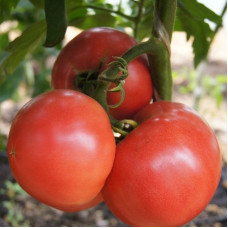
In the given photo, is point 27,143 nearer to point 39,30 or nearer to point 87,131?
point 87,131

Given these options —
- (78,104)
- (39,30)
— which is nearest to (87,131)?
(78,104)

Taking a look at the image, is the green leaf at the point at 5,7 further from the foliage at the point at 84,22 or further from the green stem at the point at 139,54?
the green stem at the point at 139,54

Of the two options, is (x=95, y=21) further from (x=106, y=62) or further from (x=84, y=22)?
(x=106, y=62)

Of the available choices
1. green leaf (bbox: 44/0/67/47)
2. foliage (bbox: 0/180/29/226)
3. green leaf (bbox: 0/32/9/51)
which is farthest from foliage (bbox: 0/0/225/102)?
foliage (bbox: 0/180/29/226)

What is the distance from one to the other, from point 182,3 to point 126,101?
0.67ft

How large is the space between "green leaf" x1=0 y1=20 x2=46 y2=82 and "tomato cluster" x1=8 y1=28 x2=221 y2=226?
0.24 ft

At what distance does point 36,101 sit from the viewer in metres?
0.54

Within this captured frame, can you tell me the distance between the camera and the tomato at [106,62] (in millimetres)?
639

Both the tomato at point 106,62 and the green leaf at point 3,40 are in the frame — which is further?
the green leaf at point 3,40

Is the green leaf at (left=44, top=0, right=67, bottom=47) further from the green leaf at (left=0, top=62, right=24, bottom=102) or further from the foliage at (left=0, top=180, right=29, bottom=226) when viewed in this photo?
the foliage at (left=0, top=180, right=29, bottom=226)

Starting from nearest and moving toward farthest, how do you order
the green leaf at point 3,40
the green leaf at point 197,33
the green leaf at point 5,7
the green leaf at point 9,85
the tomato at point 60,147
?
the tomato at point 60,147 → the green leaf at point 5,7 → the green leaf at point 197,33 → the green leaf at point 9,85 → the green leaf at point 3,40

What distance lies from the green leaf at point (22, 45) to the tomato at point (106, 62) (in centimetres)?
6

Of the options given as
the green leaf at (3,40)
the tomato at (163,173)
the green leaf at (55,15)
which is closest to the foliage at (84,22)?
the green leaf at (55,15)

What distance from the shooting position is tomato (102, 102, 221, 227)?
56 centimetres
